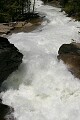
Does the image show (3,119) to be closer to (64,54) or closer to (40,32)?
(64,54)

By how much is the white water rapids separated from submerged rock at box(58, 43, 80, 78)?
1.09 feet

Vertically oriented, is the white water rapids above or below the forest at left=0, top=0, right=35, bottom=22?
below

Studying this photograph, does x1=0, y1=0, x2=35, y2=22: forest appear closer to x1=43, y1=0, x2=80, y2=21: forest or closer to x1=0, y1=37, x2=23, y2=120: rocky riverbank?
x1=43, y1=0, x2=80, y2=21: forest

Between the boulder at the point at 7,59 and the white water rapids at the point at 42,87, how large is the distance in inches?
21.1

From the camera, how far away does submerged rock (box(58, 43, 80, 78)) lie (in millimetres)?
19812

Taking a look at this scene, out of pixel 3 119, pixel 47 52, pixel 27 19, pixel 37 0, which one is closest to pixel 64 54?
pixel 47 52

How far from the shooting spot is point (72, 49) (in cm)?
2192

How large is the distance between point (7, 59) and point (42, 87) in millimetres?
2792

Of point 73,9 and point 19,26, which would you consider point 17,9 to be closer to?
point 19,26

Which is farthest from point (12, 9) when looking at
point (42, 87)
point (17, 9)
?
point (42, 87)

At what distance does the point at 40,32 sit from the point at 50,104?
11.8 m

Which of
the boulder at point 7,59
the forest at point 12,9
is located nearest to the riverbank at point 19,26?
the forest at point 12,9

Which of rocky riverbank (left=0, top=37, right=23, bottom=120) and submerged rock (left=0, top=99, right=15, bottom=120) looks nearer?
submerged rock (left=0, top=99, right=15, bottom=120)

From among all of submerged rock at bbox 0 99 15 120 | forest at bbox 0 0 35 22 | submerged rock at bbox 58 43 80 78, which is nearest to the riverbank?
forest at bbox 0 0 35 22
